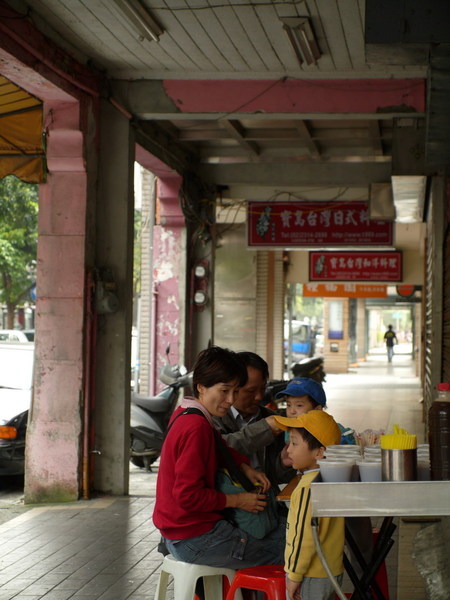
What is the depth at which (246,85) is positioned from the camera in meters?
7.80

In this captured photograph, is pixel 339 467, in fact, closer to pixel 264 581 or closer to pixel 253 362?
pixel 264 581

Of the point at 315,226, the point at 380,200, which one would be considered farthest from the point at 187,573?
the point at 315,226

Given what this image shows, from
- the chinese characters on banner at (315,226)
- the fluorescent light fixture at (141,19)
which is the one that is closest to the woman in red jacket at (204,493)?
the fluorescent light fixture at (141,19)

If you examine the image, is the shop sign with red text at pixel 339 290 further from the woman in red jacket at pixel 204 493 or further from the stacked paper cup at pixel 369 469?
the stacked paper cup at pixel 369 469

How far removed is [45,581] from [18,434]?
3145 mm

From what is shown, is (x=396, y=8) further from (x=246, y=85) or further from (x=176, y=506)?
(x=246, y=85)

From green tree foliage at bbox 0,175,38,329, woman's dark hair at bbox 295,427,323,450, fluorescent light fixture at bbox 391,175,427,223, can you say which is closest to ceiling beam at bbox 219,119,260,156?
fluorescent light fixture at bbox 391,175,427,223

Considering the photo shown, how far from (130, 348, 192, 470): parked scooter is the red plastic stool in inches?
228

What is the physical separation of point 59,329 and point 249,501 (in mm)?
4288

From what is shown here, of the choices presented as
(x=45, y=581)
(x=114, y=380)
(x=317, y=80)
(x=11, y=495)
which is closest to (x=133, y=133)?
(x=317, y=80)

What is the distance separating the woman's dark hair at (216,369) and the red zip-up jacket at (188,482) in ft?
0.71

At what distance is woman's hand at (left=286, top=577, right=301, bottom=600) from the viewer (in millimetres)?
3199

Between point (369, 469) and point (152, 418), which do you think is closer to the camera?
point (369, 469)

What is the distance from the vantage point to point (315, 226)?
39.3 ft
